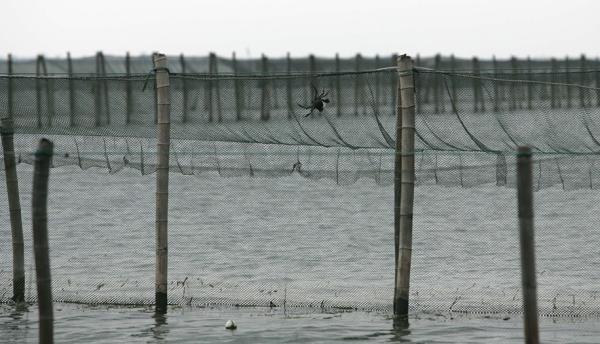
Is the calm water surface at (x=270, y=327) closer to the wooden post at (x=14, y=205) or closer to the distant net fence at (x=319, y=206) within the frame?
the wooden post at (x=14, y=205)

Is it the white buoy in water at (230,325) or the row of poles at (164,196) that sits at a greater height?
the row of poles at (164,196)

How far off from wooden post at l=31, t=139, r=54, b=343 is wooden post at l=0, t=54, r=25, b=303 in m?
3.54

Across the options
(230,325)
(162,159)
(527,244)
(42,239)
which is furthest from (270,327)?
(527,244)

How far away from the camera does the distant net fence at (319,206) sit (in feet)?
39.5

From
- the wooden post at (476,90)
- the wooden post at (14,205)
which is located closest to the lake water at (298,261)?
the wooden post at (14,205)

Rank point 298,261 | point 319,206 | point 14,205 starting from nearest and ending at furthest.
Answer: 1. point 14,205
2. point 298,261
3. point 319,206

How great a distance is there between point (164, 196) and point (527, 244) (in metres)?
4.30

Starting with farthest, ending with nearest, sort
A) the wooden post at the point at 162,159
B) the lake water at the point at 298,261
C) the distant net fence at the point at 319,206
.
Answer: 1. the distant net fence at the point at 319,206
2. the wooden post at the point at 162,159
3. the lake water at the point at 298,261

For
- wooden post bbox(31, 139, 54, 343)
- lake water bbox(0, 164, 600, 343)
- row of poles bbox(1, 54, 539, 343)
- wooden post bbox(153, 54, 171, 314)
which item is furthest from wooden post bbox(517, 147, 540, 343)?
wooden post bbox(153, 54, 171, 314)

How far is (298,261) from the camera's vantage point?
56.0ft

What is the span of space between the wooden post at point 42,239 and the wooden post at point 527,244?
9.91ft

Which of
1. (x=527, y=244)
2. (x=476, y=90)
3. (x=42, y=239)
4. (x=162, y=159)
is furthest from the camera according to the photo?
(x=476, y=90)

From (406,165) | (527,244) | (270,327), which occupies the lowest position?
(270,327)

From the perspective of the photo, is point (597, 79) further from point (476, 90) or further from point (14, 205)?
point (14, 205)
